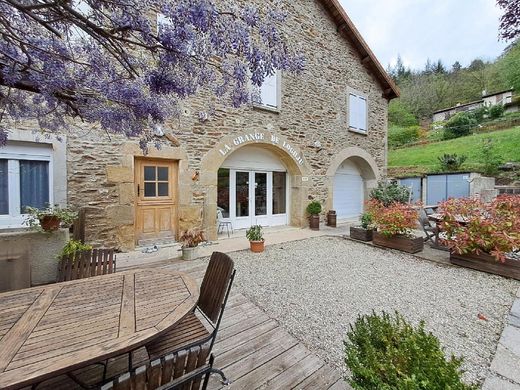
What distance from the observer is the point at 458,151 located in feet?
45.8

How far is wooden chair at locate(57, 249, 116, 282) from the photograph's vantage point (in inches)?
98.2

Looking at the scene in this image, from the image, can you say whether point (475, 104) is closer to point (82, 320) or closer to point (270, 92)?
point (270, 92)

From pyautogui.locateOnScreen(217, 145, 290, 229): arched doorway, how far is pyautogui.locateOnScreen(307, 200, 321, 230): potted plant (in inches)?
30.2

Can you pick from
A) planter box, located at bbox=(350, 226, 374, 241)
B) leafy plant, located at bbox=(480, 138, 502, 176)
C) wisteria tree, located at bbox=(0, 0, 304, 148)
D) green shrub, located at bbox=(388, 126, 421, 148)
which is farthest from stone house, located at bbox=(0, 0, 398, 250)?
green shrub, located at bbox=(388, 126, 421, 148)

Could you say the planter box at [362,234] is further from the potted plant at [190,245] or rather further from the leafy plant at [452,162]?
the leafy plant at [452,162]

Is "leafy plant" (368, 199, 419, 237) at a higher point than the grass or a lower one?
lower

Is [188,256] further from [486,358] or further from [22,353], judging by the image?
[486,358]

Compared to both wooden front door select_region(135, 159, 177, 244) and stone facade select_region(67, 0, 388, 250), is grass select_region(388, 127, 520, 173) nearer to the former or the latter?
stone facade select_region(67, 0, 388, 250)

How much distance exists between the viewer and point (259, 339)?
220 cm

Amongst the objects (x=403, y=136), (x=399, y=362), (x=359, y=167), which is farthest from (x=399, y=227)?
(x=403, y=136)

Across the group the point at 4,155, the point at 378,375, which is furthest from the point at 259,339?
the point at 4,155

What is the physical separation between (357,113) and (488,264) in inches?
257

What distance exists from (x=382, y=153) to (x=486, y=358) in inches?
352

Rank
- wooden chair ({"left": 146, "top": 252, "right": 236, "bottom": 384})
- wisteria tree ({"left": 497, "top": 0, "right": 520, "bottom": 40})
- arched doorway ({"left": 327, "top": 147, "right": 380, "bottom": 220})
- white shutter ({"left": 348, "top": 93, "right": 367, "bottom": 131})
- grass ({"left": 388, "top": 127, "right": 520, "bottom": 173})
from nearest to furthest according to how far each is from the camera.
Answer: wooden chair ({"left": 146, "top": 252, "right": 236, "bottom": 384})
wisteria tree ({"left": 497, "top": 0, "right": 520, "bottom": 40})
white shutter ({"left": 348, "top": 93, "right": 367, "bottom": 131})
arched doorway ({"left": 327, "top": 147, "right": 380, "bottom": 220})
grass ({"left": 388, "top": 127, "right": 520, "bottom": 173})
